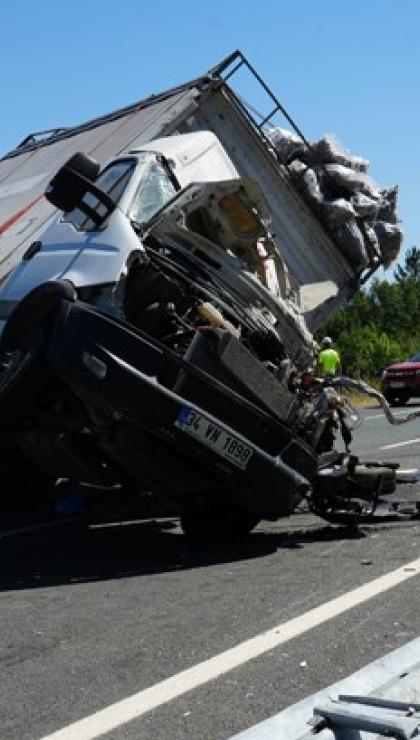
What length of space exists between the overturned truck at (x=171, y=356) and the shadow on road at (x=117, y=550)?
190 mm

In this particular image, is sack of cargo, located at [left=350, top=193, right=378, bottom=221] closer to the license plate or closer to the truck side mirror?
the truck side mirror

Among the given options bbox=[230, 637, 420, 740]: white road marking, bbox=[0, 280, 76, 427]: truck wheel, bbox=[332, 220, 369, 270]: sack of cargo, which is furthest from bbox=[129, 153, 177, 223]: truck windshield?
bbox=[230, 637, 420, 740]: white road marking

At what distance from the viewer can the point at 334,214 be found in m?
9.14

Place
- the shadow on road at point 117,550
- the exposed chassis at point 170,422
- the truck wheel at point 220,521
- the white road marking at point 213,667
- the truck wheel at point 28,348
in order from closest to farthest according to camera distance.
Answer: the white road marking at point 213,667
the exposed chassis at point 170,422
the truck wheel at point 28,348
the shadow on road at point 117,550
the truck wheel at point 220,521

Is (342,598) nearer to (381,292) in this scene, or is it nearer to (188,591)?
(188,591)

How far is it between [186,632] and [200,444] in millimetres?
1324

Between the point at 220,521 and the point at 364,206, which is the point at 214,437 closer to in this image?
the point at 220,521

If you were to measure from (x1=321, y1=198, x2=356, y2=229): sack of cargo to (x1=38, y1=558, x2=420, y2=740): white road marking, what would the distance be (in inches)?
161

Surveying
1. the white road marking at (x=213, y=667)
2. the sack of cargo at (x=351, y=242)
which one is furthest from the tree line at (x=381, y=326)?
the white road marking at (x=213, y=667)

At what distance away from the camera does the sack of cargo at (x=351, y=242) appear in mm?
9195

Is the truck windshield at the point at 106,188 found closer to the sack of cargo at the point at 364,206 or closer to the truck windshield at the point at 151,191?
the truck windshield at the point at 151,191

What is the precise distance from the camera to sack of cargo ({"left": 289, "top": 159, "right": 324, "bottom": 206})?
9.12m

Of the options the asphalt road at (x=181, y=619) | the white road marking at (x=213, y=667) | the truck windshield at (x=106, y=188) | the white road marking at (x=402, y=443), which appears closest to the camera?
the white road marking at (x=213, y=667)

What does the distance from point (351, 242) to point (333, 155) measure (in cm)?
91
